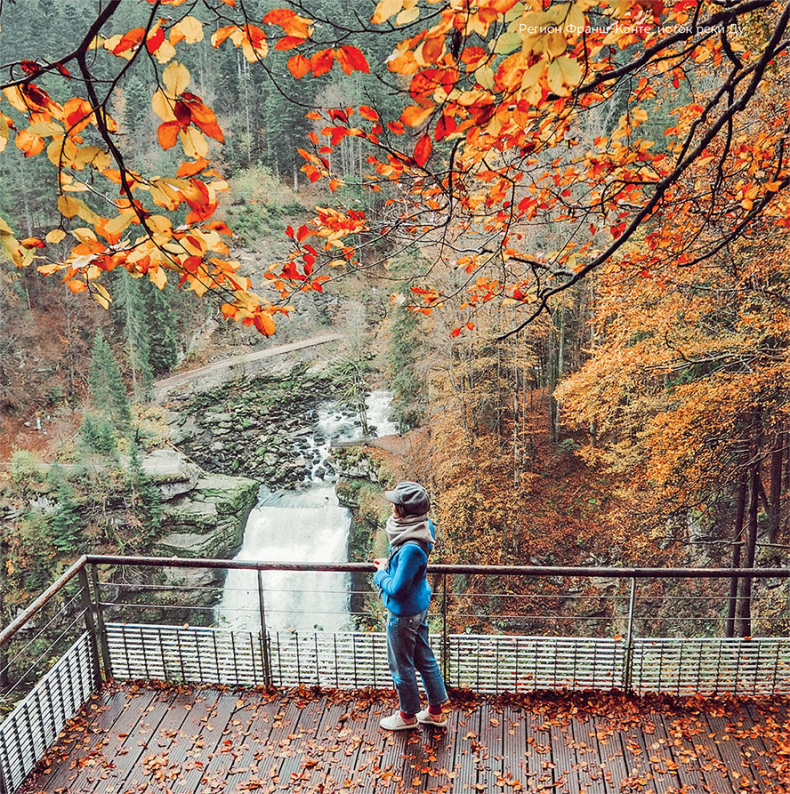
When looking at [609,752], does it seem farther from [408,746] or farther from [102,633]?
[102,633]

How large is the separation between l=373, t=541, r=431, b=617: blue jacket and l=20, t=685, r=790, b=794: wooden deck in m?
0.83

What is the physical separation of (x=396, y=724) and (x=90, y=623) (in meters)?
1.95

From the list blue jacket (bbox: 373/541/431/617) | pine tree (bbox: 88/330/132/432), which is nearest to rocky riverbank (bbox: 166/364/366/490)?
pine tree (bbox: 88/330/132/432)

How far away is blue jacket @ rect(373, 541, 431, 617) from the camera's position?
2983 millimetres

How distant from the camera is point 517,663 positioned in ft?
12.3

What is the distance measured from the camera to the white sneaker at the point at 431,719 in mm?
3361

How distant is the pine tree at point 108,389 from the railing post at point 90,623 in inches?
591

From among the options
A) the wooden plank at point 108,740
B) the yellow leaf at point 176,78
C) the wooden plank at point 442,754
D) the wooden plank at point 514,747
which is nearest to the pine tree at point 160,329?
the wooden plank at point 108,740

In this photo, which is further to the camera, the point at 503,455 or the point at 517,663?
the point at 503,455

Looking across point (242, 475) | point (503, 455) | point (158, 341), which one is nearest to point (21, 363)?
point (158, 341)

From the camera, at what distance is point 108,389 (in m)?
17.7

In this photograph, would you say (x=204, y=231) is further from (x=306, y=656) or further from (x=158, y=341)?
(x=158, y=341)

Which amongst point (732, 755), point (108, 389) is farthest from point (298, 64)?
point (108, 389)

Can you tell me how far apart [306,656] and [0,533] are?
15.6m
